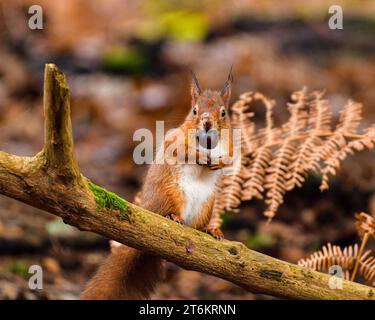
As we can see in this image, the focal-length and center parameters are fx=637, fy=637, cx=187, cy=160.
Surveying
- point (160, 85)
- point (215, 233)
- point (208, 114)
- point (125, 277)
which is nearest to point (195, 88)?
point (208, 114)

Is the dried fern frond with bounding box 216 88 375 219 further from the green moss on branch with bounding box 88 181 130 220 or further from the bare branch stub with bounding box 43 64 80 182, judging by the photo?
the bare branch stub with bounding box 43 64 80 182

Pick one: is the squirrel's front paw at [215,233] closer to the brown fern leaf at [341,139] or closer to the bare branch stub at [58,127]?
the brown fern leaf at [341,139]

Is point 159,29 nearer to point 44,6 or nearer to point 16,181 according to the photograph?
point 44,6

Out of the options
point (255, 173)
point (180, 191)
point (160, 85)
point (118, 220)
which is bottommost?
point (118, 220)

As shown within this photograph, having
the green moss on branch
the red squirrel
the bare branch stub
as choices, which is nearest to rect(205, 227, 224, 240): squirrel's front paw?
the red squirrel

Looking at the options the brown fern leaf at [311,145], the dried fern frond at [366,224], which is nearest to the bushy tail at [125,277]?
the brown fern leaf at [311,145]

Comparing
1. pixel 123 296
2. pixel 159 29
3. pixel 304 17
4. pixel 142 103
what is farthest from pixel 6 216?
pixel 304 17

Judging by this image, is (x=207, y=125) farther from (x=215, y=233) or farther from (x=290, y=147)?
(x=290, y=147)
